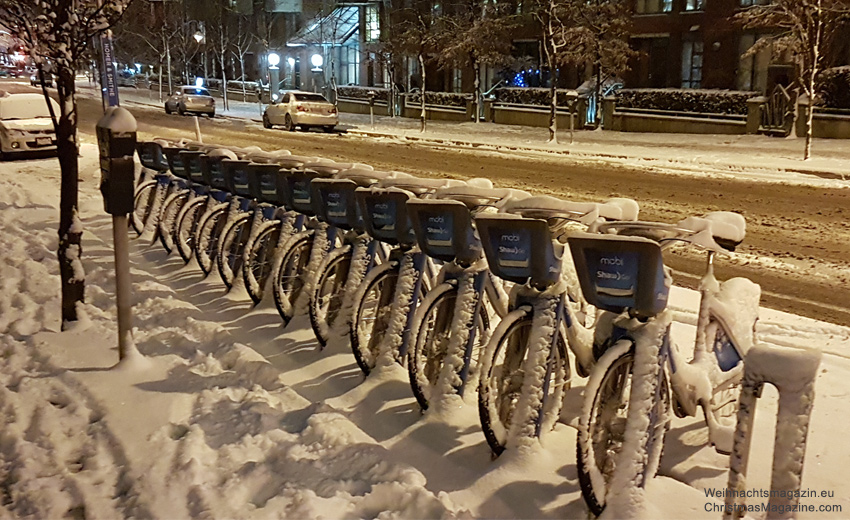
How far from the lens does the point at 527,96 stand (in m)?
32.4

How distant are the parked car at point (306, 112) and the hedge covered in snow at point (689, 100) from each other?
10228 mm

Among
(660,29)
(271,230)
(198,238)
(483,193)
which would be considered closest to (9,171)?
(198,238)

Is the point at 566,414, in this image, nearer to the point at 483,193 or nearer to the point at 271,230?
the point at 483,193

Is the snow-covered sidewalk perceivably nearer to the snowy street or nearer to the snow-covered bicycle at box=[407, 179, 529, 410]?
the snowy street

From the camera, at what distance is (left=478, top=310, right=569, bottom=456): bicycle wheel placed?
3.93 m

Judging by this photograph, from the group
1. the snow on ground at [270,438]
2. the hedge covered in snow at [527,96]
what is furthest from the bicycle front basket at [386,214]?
the hedge covered in snow at [527,96]

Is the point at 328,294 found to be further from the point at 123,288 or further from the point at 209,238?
the point at 209,238

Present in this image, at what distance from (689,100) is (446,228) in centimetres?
2454

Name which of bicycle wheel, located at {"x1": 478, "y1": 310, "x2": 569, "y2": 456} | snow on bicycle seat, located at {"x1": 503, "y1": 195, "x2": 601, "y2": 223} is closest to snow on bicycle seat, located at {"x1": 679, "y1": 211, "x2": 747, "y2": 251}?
snow on bicycle seat, located at {"x1": 503, "y1": 195, "x2": 601, "y2": 223}

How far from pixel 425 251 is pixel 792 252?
Result: 20.4 ft

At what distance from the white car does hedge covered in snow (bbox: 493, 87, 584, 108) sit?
18124 mm

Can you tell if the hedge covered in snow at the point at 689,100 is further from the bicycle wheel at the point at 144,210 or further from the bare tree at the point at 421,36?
the bicycle wheel at the point at 144,210

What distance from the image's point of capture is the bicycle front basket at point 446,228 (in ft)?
14.4

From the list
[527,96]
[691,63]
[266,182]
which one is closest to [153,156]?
[266,182]
